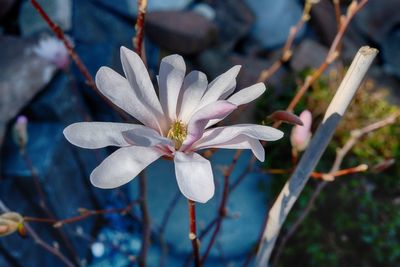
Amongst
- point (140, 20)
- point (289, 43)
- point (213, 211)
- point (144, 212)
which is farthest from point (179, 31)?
point (140, 20)

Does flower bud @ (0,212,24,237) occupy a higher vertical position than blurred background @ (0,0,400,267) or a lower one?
lower

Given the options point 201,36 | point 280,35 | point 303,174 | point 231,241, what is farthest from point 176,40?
point 303,174

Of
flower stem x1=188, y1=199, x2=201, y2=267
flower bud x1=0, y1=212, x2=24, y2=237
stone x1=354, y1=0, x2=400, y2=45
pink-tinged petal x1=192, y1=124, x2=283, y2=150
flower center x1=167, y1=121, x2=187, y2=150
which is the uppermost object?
stone x1=354, y1=0, x2=400, y2=45

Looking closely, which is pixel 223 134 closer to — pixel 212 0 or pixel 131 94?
pixel 131 94

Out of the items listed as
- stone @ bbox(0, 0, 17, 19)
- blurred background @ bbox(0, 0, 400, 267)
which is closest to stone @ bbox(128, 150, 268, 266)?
blurred background @ bbox(0, 0, 400, 267)

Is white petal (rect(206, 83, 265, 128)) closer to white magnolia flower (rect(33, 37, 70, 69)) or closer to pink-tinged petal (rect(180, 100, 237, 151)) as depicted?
pink-tinged petal (rect(180, 100, 237, 151))

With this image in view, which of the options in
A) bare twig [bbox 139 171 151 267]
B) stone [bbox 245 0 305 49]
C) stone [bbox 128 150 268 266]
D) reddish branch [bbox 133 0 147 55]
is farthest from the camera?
stone [bbox 245 0 305 49]

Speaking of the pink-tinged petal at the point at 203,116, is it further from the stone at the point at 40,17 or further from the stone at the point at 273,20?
the stone at the point at 273,20

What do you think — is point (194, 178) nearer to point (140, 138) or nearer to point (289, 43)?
point (140, 138)
